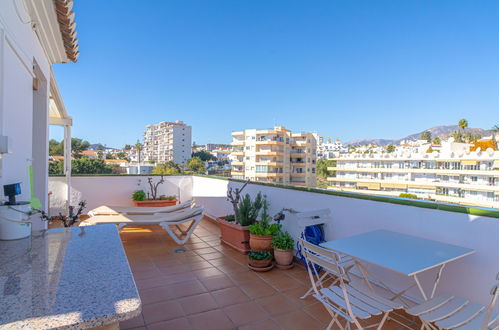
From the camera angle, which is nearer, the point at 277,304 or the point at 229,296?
the point at 277,304

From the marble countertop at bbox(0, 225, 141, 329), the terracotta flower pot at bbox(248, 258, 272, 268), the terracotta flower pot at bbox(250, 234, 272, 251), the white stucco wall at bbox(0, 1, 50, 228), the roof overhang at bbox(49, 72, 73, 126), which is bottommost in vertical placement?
the terracotta flower pot at bbox(248, 258, 272, 268)

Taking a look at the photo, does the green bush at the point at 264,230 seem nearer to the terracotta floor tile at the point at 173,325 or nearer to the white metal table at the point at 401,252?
the white metal table at the point at 401,252

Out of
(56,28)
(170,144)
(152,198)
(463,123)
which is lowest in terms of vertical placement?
(152,198)

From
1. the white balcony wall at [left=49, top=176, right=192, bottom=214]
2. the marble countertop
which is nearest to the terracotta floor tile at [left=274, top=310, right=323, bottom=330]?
the marble countertop

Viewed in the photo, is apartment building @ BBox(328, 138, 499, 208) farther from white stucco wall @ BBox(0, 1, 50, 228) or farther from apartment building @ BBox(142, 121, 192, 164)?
apartment building @ BBox(142, 121, 192, 164)

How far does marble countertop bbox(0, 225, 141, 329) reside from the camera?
2.63ft

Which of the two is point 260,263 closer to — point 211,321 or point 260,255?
point 260,255

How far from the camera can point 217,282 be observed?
313 cm

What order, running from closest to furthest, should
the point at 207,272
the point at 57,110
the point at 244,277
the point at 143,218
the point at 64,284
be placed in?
the point at 64,284
the point at 244,277
the point at 207,272
the point at 143,218
the point at 57,110

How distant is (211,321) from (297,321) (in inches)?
29.4

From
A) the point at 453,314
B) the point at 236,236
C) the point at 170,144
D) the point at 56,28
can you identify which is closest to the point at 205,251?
the point at 236,236

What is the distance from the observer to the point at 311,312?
2512mm

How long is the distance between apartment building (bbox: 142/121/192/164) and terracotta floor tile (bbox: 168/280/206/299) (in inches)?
3034

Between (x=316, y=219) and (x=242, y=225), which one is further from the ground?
(x=316, y=219)
